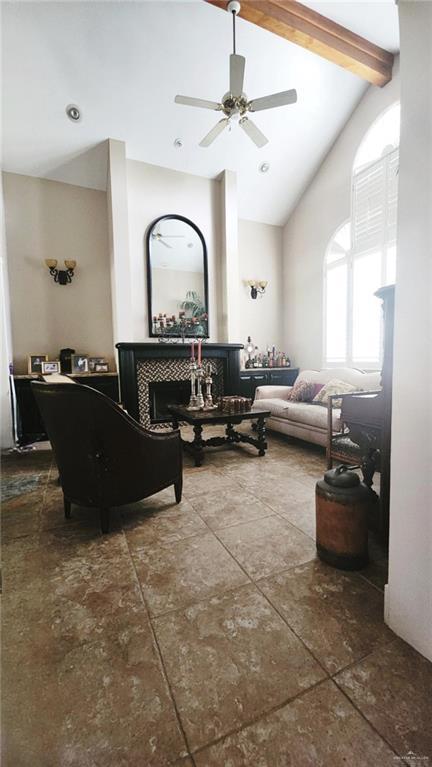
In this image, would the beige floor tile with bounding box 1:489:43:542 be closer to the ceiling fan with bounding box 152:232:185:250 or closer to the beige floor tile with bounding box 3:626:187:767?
the beige floor tile with bounding box 3:626:187:767

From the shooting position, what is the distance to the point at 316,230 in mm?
5484

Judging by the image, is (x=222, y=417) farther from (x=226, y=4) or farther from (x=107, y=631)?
(x=226, y=4)

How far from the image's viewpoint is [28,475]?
2969 millimetres

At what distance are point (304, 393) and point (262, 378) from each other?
157cm

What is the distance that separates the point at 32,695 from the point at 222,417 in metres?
2.30

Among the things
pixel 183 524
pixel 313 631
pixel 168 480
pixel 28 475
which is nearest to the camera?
pixel 313 631

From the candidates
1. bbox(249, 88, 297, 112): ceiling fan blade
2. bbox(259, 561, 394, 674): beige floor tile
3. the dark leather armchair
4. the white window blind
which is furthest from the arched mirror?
bbox(259, 561, 394, 674): beige floor tile

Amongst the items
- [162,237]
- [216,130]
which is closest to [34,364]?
[162,237]

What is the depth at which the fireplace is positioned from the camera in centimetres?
479

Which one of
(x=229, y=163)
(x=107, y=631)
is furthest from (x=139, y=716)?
(x=229, y=163)

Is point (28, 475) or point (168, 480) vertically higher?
point (168, 480)

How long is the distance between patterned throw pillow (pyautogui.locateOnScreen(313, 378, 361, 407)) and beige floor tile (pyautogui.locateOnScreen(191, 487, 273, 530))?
6.00 ft

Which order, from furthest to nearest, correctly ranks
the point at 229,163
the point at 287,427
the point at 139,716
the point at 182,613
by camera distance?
the point at 229,163, the point at 287,427, the point at 182,613, the point at 139,716

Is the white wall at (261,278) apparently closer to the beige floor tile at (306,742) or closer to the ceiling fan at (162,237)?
the ceiling fan at (162,237)
